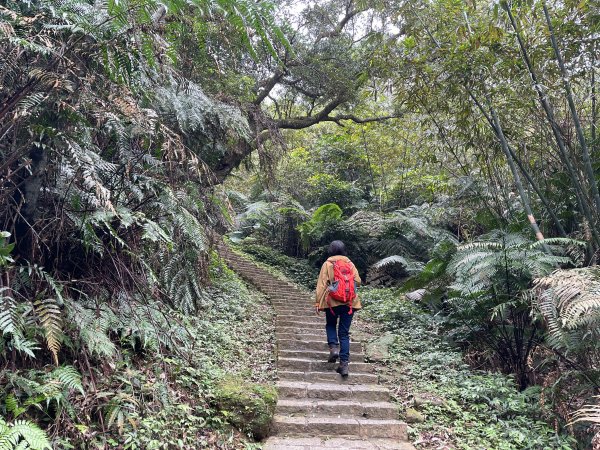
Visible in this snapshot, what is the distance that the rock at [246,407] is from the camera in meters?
3.76

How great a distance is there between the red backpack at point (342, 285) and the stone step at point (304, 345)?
1135mm

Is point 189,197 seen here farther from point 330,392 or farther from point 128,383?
point 330,392

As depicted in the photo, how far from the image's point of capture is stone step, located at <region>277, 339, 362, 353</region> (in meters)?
5.79

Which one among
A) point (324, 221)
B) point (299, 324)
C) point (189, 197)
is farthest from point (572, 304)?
point (324, 221)

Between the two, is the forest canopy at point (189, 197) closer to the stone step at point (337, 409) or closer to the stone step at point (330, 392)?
the stone step at point (330, 392)

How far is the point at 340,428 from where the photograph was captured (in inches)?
158

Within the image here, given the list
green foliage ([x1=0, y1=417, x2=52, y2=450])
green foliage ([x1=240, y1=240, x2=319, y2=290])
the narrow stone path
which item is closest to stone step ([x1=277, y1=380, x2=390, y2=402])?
the narrow stone path

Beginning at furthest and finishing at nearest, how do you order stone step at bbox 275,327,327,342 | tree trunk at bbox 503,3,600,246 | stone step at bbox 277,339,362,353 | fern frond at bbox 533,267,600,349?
1. stone step at bbox 275,327,327,342
2. stone step at bbox 277,339,362,353
3. tree trunk at bbox 503,3,600,246
4. fern frond at bbox 533,267,600,349

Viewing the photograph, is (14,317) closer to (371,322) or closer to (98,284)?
(98,284)

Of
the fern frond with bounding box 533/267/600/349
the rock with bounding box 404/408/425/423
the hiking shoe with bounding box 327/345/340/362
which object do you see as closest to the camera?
the fern frond with bounding box 533/267/600/349

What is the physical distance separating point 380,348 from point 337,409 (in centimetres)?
175

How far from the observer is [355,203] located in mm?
12633

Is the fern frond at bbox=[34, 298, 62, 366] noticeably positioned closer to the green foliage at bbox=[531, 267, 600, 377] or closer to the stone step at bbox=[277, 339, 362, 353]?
the stone step at bbox=[277, 339, 362, 353]

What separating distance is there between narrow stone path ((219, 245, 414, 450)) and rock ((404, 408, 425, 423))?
4.5 inches
